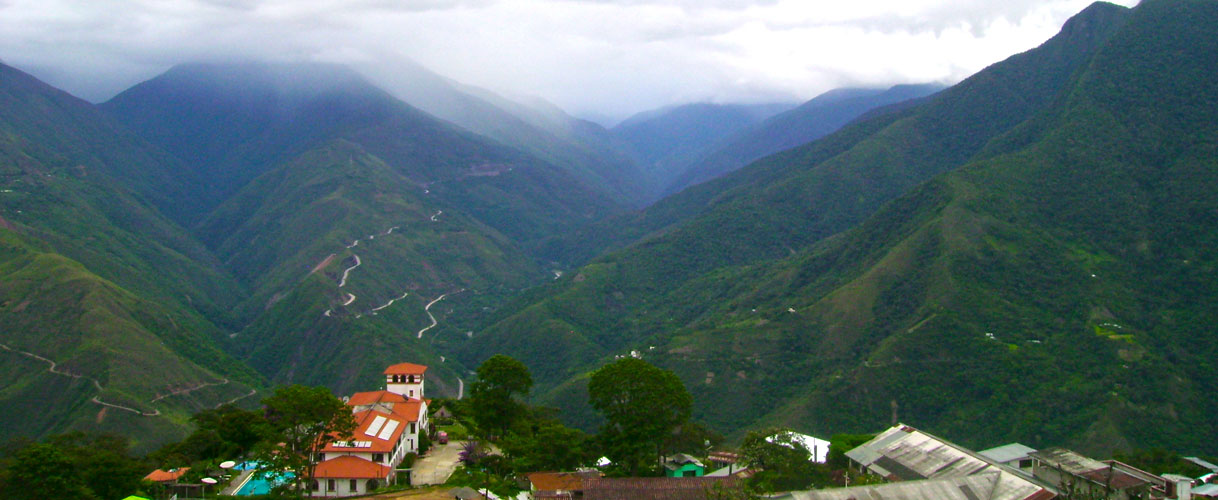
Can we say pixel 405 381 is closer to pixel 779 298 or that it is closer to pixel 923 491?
pixel 923 491

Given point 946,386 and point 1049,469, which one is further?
point 946,386

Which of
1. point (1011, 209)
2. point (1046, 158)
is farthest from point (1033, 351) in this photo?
point (1046, 158)

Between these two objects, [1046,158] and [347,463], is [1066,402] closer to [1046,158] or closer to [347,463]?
[1046,158]

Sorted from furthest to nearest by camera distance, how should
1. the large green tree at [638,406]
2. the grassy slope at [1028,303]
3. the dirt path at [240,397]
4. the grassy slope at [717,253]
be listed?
the grassy slope at [717,253] < the dirt path at [240,397] < the grassy slope at [1028,303] < the large green tree at [638,406]

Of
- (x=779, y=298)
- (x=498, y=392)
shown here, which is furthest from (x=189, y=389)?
(x=779, y=298)

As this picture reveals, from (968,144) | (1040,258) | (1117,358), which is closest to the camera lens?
(1117,358)

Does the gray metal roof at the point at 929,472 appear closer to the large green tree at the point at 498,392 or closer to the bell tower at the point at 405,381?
the large green tree at the point at 498,392

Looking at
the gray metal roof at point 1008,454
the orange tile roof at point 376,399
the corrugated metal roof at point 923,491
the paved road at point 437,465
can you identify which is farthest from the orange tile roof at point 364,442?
the gray metal roof at point 1008,454

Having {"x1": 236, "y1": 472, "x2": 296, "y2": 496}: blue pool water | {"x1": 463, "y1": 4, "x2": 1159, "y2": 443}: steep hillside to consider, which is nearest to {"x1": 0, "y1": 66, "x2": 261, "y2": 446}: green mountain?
{"x1": 463, "y1": 4, "x2": 1159, "y2": 443}: steep hillside
